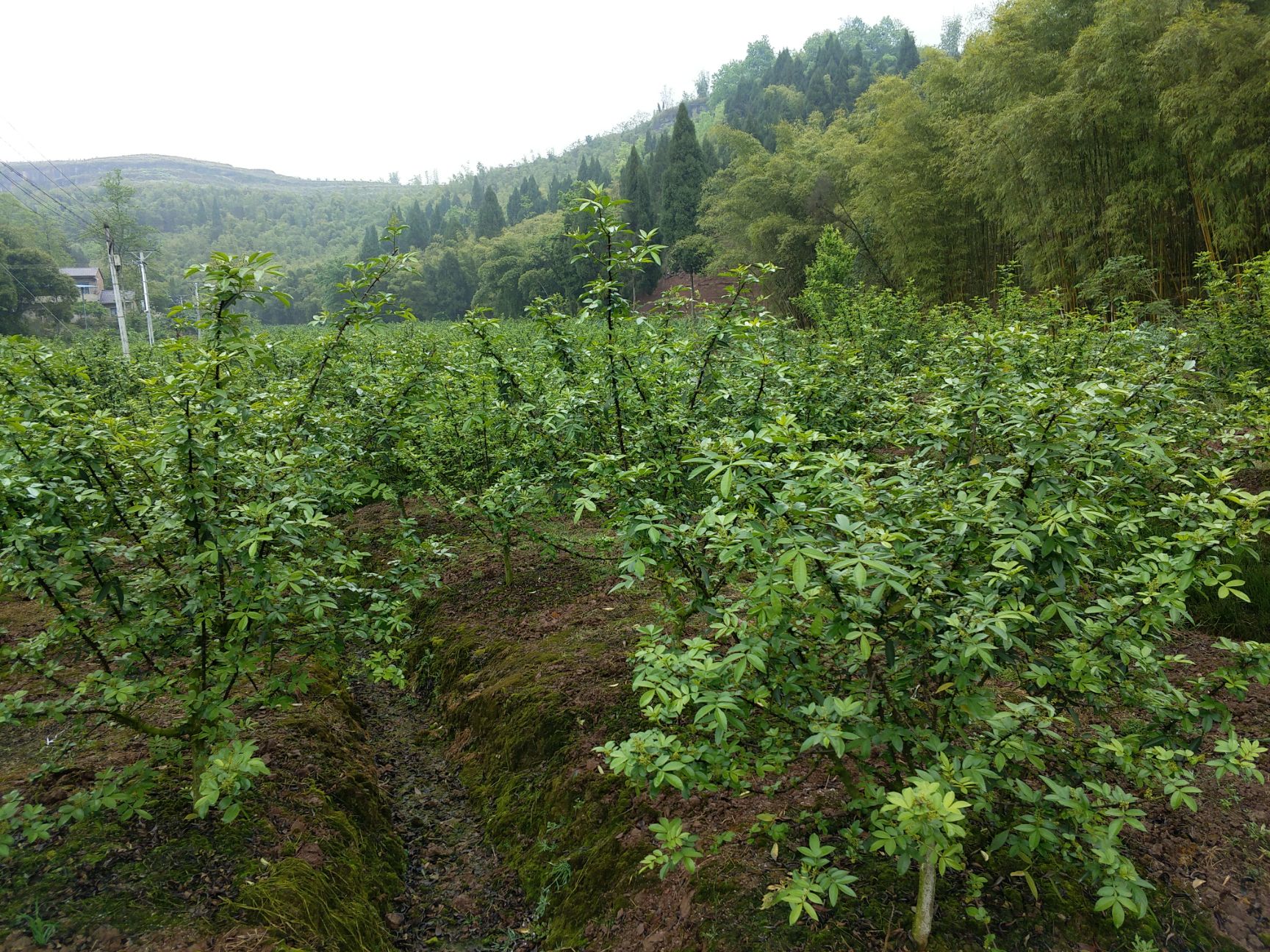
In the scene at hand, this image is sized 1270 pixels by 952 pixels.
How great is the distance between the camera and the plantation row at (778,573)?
1808mm

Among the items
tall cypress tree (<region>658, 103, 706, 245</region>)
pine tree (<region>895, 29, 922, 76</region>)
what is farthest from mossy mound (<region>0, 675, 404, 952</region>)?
pine tree (<region>895, 29, 922, 76</region>)

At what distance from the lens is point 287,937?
2.44m

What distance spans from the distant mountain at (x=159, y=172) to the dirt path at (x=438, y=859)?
19161cm

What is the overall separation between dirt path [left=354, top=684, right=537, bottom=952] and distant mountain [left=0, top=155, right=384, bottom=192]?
19161 centimetres

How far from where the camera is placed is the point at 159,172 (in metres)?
175

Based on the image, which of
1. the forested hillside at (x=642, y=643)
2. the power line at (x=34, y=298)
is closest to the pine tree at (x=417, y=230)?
the power line at (x=34, y=298)

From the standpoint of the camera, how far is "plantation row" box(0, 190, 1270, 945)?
5.93 ft

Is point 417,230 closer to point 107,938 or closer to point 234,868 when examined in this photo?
point 234,868

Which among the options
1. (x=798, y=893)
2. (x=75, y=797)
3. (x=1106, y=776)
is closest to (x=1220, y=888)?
(x=1106, y=776)

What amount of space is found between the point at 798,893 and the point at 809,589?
0.87m

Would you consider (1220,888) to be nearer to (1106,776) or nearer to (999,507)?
(1106,776)

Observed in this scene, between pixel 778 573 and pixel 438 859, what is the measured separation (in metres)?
2.79

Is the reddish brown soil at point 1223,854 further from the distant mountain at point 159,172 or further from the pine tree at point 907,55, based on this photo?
the distant mountain at point 159,172

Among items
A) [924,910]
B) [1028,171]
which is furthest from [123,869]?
[1028,171]
